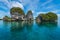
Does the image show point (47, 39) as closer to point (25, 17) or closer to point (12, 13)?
point (12, 13)

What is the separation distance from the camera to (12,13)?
126m

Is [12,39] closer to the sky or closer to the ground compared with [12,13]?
closer to the ground

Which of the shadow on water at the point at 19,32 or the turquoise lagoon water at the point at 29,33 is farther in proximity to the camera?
the shadow on water at the point at 19,32

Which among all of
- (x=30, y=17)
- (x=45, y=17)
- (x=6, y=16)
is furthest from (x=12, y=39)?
(x=6, y=16)

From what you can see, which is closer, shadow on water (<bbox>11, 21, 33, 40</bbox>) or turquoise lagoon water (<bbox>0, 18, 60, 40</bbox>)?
turquoise lagoon water (<bbox>0, 18, 60, 40</bbox>)

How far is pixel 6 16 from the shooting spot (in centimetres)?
14662

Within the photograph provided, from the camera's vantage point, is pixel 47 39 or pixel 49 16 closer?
pixel 47 39

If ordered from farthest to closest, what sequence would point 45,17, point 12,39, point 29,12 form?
point 29,12, point 45,17, point 12,39

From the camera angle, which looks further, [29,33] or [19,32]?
[19,32]

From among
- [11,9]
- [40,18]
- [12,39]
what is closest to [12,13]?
[11,9]

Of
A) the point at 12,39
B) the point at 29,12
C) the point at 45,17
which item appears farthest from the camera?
the point at 29,12

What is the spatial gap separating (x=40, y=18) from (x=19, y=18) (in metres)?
23.3

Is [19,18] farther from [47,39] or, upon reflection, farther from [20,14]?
[47,39]

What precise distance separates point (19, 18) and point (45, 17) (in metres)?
28.8
